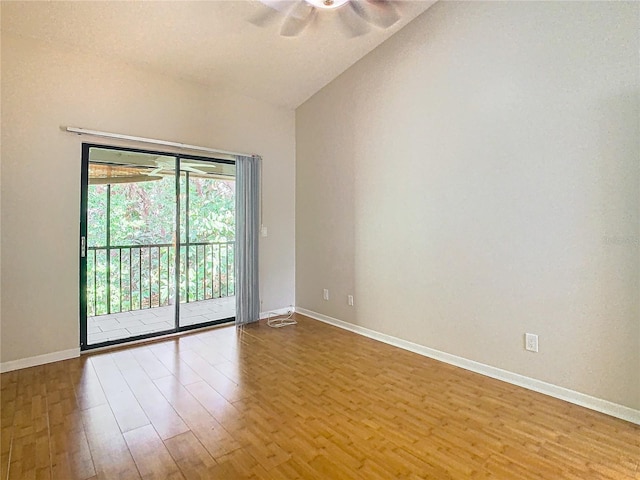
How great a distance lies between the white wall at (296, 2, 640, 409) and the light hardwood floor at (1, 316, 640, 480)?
1.50 feet

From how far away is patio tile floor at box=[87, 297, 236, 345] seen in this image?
12.4ft

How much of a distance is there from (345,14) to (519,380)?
11.7ft

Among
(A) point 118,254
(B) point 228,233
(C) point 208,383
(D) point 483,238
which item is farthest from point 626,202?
(A) point 118,254

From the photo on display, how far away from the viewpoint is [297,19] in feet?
10.4

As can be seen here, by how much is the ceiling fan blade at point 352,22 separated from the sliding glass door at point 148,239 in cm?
212

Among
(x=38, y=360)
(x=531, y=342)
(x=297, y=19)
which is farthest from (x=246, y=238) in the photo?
(x=531, y=342)

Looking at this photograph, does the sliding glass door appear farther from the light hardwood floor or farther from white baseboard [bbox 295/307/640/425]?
white baseboard [bbox 295/307/640/425]

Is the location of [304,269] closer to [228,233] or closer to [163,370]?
[228,233]

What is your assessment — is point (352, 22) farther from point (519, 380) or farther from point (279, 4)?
point (519, 380)

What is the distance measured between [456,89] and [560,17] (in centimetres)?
85

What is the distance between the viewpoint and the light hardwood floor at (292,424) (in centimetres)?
177

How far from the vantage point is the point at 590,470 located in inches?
68.8

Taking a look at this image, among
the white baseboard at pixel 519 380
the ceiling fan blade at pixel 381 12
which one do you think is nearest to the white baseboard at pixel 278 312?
the white baseboard at pixel 519 380

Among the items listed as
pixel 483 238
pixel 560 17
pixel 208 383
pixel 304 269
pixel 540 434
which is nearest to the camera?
pixel 540 434
